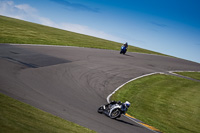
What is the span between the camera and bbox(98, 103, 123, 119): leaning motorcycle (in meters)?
10.6

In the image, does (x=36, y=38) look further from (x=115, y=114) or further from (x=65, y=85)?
(x=115, y=114)

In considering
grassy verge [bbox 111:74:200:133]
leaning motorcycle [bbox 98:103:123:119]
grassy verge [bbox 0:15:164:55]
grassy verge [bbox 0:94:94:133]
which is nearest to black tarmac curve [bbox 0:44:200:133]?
leaning motorcycle [bbox 98:103:123:119]

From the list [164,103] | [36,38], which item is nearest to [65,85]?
[164,103]

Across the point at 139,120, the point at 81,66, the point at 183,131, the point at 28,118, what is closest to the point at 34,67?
the point at 81,66

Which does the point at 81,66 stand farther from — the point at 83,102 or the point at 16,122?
the point at 16,122

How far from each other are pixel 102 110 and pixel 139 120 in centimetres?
254

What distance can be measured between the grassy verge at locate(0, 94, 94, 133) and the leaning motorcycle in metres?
3.02

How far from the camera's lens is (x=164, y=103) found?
52.1 ft

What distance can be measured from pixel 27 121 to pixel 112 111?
16.5 feet

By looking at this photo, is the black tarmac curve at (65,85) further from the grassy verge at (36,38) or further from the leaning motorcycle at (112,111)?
the grassy verge at (36,38)

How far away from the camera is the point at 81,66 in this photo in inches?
802

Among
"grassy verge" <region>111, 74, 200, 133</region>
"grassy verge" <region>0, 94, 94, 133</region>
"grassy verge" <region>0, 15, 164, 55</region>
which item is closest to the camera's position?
"grassy verge" <region>0, 94, 94, 133</region>

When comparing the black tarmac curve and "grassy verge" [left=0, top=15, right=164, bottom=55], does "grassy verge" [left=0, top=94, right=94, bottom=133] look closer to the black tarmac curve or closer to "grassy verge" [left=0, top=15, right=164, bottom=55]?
the black tarmac curve

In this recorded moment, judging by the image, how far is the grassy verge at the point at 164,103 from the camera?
12.7m
